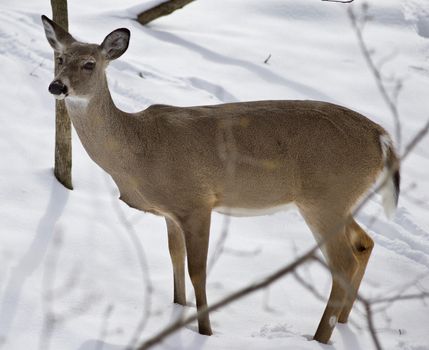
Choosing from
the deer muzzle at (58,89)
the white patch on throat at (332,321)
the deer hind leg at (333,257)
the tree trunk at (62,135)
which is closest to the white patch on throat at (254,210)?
the deer hind leg at (333,257)

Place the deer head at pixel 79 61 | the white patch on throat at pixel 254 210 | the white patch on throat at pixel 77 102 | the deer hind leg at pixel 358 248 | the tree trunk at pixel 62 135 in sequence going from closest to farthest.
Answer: the deer head at pixel 79 61, the white patch on throat at pixel 77 102, the white patch on throat at pixel 254 210, the deer hind leg at pixel 358 248, the tree trunk at pixel 62 135

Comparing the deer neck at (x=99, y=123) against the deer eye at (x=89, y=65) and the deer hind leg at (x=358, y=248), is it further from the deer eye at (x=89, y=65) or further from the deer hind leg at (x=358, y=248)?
the deer hind leg at (x=358, y=248)

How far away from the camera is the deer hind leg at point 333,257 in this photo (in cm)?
512

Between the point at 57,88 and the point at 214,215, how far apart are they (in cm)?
268

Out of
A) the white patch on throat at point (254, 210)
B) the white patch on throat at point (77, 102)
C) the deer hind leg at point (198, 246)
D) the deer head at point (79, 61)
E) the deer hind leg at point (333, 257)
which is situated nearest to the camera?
the deer head at point (79, 61)

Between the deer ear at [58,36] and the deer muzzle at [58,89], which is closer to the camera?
the deer muzzle at [58,89]

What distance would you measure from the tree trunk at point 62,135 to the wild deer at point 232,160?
1.53 m

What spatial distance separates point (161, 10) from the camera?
10.5 metres

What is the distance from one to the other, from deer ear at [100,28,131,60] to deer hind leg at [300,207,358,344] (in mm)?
1420

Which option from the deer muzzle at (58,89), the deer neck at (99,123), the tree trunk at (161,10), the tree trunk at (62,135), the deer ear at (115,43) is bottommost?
the tree trunk at (161,10)

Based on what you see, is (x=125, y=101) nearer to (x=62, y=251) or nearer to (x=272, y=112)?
(x=62, y=251)

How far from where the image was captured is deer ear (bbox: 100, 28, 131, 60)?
519cm

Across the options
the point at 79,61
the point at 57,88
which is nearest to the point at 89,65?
the point at 79,61

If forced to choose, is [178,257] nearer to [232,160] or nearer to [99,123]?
[232,160]
